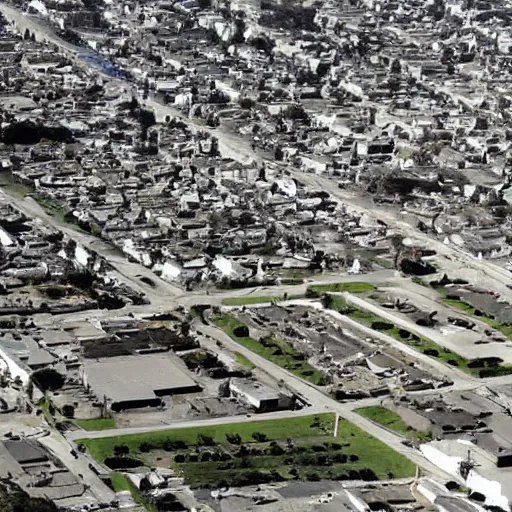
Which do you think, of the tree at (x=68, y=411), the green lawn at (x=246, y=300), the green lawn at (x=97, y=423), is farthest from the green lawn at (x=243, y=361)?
the tree at (x=68, y=411)

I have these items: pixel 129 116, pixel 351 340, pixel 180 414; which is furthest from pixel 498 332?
pixel 129 116

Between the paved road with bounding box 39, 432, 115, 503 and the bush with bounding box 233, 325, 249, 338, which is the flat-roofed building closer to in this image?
the paved road with bounding box 39, 432, 115, 503

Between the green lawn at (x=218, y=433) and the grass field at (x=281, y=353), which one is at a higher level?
the green lawn at (x=218, y=433)

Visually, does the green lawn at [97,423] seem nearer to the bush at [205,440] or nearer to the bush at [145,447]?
the bush at [145,447]

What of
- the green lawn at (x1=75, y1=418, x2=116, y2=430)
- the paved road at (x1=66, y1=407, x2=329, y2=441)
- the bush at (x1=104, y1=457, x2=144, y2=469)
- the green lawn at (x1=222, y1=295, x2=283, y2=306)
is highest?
the bush at (x1=104, y1=457, x2=144, y2=469)

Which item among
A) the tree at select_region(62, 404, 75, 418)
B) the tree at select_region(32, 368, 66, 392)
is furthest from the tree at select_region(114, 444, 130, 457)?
the tree at select_region(32, 368, 66, 392)

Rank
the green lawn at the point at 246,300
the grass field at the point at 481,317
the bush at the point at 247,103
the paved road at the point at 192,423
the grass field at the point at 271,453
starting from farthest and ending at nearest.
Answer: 1. the bush at the point at 247,103
2. the green lawn at the point at 246,300
3. the grass field at the point at 481,317
4. the paved road at the point at 192,423
5. the grass field at the point at 271,453
